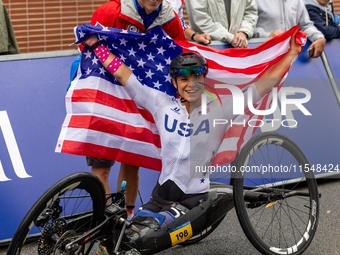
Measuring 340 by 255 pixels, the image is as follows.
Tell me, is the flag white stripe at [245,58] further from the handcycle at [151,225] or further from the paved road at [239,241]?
the paved road at [239,241]

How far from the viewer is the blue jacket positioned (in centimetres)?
557

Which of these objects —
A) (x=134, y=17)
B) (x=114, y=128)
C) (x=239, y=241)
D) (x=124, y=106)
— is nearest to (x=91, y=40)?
(x=134, y=17)

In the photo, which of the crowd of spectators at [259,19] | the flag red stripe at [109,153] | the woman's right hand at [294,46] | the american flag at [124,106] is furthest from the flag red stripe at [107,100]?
the crowd of spectators at [259,19]

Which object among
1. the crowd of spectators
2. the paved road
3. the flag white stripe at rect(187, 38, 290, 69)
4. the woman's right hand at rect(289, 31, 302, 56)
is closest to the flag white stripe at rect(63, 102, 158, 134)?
the flag white stripe at rect(187, 38, 290, 69)

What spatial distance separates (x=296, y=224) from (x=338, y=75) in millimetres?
2480

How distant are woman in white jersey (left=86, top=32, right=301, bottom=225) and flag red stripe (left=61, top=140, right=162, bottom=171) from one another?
0.31 m

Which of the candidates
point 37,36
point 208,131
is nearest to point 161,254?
point 208,131

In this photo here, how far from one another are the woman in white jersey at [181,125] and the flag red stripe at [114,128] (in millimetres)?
222

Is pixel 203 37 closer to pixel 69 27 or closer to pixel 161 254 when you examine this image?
pixel 161 254

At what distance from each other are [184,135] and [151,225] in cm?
69

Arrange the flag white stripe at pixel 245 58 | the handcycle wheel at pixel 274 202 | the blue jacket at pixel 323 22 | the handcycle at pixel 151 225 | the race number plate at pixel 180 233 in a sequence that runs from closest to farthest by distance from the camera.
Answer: the handcycle at pixel 151 225
the race number plate at pixel 180 233
the handcycle wheel at pixel 274 202
the flag white stripe at pixel 245 58
the blue jacket at pixel 323 22

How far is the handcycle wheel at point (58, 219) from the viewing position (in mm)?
2215

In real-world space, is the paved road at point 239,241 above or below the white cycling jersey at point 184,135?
below

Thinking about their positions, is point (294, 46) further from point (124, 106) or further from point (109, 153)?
point (109, 153)
